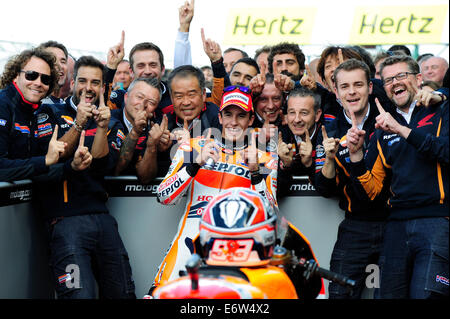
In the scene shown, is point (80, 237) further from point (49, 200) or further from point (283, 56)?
point (283, 56)

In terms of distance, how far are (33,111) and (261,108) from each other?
2.17 m

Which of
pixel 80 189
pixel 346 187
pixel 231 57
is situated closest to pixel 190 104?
pixel 80 189

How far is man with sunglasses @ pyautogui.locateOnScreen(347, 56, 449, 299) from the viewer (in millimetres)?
4426

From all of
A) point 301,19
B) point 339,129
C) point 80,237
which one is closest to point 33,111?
point 80,237

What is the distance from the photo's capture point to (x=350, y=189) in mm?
5129

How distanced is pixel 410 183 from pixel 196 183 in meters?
1.74

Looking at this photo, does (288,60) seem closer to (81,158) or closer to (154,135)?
(154,135)

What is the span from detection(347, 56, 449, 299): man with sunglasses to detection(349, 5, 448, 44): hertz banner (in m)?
18.8

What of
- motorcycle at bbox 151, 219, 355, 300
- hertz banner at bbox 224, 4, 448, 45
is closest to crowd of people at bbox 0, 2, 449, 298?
motorcycle at bbox 151, 219, 355, 300

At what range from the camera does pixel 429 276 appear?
4387mm

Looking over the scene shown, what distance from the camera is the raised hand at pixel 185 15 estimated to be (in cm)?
664

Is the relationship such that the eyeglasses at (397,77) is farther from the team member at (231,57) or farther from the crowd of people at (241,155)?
the team member at (231,57)

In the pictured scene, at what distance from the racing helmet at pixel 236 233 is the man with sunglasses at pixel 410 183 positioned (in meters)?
1.59
